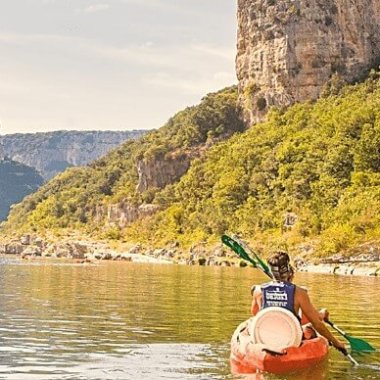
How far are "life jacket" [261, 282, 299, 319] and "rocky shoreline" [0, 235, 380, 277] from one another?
43.6 m

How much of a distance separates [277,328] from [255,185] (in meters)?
97.2

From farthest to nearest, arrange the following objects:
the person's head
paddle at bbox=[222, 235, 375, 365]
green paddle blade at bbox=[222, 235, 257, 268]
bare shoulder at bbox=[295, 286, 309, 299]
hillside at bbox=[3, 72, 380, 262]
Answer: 1. hillside at bbox=[3, 72, 380, 262]
2. green paddle blade at bbox=[222, 235, 257, 268]
3. paddle at bbox=[222, 235, 375, 365]
4. bare shoulder at bbox=[295, 286, 309, 299]
5. the person's head

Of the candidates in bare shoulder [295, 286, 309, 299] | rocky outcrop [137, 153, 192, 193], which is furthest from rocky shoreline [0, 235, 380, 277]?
bare shoulder [295, 286, 309, 299]

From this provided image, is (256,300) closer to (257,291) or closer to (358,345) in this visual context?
(257,291)

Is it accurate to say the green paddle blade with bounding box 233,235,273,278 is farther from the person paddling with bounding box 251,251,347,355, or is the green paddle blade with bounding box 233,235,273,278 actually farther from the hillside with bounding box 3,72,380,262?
the hillside with bounding box 3,72,380,262

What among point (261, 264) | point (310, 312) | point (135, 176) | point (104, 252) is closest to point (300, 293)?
point (310, 312)

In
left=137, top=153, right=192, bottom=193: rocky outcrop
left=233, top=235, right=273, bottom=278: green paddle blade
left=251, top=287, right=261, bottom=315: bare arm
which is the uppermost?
left=137, top=153, right=192, bottom=193: rocky outcrop

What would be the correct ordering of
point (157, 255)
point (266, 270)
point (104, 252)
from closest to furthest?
point (266, 270) → point (157, 255) → point (104, 252)

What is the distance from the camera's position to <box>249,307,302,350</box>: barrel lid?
48.9 feet

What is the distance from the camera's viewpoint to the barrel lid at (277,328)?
14.9m

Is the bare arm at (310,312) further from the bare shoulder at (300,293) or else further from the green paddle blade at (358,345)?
the green paddle blade at (358,345)

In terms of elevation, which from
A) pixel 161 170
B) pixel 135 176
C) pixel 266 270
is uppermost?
pixel 135 176

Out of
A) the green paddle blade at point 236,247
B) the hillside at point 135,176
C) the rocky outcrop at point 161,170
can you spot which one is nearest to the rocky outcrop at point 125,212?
the hillside at point 135,176

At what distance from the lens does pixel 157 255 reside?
10306 centimetres
